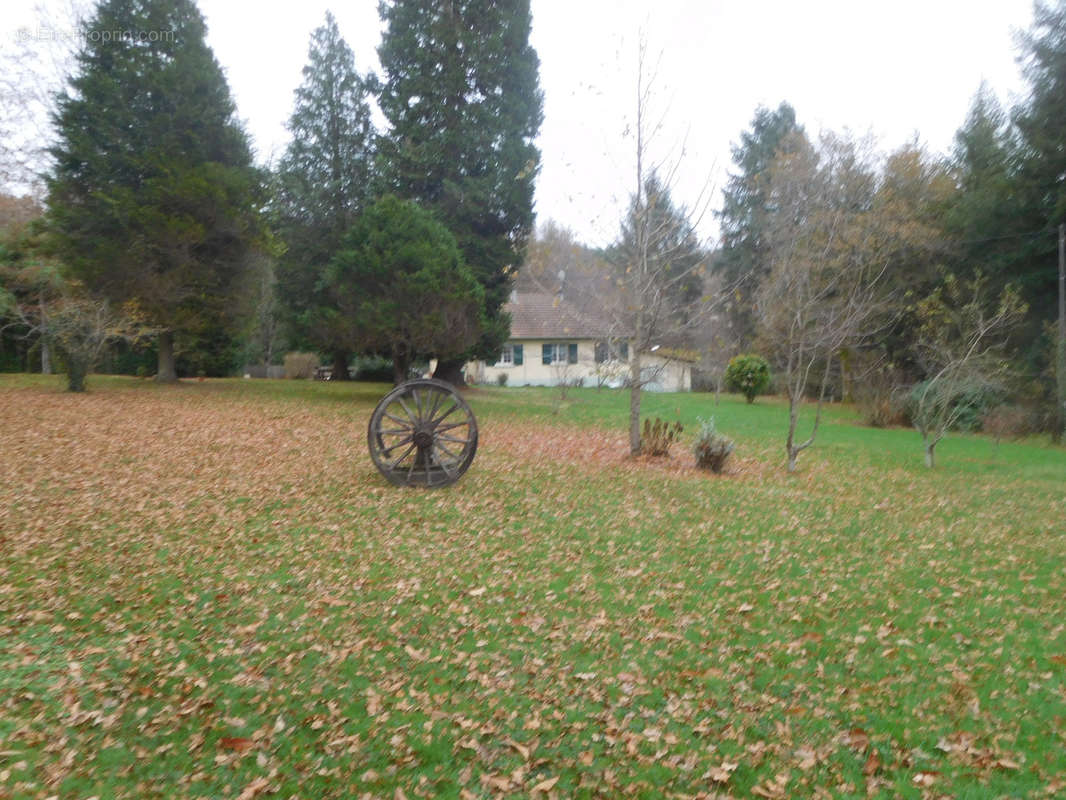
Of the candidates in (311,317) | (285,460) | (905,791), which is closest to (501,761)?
(905,791)

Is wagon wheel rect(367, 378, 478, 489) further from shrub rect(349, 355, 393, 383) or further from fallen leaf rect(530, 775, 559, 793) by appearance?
shrub rect(349, 355, 393, 383)

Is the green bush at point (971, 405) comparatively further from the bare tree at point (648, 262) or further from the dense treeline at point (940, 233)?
the bare tree at point (648, 262)

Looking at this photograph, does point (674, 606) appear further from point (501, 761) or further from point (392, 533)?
point (392, 533)

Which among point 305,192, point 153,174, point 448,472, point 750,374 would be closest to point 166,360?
point 153,174

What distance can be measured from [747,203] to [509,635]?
128ft

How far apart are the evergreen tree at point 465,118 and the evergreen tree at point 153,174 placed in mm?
5128

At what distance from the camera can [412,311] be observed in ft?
61.3

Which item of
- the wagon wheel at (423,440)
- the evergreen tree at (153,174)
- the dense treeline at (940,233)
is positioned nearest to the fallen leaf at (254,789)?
the wagon wheel at (423,440)

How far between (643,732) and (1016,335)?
25133 mm

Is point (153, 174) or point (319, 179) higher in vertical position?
point (319, 179)

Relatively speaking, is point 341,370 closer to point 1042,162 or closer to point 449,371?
point 449,371

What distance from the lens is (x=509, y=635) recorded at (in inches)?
229

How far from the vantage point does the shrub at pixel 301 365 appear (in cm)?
3500

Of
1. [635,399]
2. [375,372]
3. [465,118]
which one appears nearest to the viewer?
[635,399]
